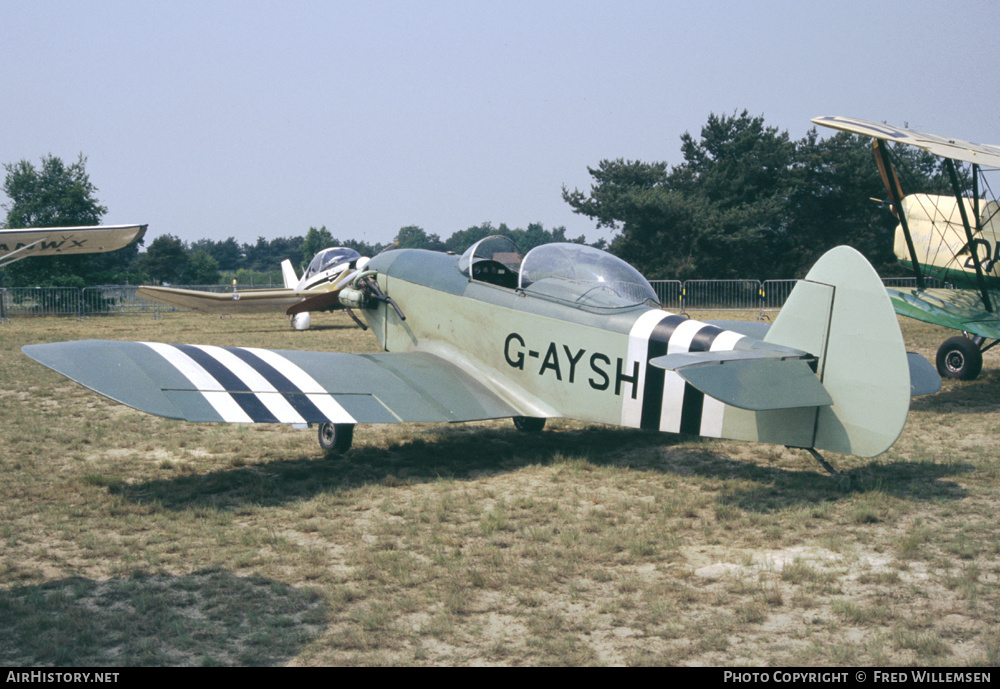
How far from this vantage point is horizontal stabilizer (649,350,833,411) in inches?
189

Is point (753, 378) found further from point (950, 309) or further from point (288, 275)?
point (288, 275)

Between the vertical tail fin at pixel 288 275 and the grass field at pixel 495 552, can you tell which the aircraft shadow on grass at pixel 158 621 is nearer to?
the grass field at pixel 495 552

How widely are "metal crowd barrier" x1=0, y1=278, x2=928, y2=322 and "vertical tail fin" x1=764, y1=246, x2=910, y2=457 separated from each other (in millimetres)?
24729

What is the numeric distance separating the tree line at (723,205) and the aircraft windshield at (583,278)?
33.5 metres

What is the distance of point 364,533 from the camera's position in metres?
4.89

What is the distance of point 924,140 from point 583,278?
6.32 meters

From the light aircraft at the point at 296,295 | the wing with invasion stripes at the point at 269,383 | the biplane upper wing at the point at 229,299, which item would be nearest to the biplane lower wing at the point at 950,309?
the wing with invasion stripes at the point at 269,383

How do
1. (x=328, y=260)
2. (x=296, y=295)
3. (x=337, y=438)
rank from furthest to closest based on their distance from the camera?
(x=328, y=260)
(x=296, y=295)
(x=337, y=438)

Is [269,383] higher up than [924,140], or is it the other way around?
[924,140]

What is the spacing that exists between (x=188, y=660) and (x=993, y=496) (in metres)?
5.59

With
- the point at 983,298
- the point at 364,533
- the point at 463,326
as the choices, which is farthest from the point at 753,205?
the point at 364,533

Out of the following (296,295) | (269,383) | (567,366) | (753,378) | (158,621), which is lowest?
(158,621)

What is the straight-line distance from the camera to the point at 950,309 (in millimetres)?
10883

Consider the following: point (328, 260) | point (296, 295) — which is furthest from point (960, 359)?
point (296, 295)
